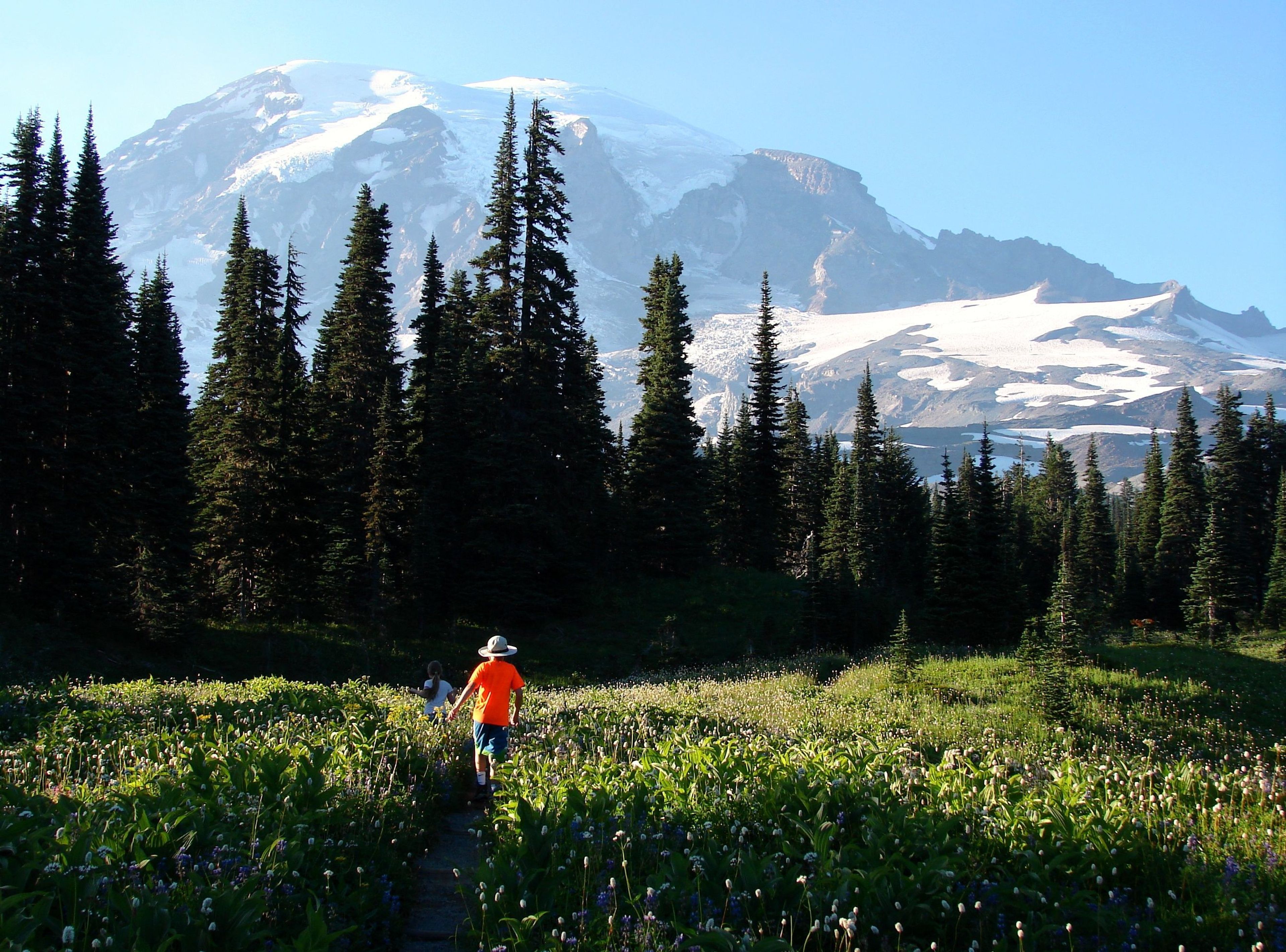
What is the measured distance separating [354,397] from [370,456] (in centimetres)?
299

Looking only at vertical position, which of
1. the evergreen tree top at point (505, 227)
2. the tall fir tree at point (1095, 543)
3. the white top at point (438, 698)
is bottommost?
the tall fir tree at point (1095, 543)

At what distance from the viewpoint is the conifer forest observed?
5.44 meters

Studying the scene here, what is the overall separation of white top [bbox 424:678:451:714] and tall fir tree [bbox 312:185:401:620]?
20664 millimetres

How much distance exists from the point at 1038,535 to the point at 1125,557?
886 cm

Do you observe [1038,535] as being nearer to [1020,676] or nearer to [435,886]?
[1020,676]

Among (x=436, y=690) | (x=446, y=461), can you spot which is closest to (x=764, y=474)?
(x=446, y=461)

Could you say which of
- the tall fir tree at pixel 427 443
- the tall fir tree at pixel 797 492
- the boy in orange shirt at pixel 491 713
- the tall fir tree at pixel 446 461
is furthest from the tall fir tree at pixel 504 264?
the tall fir tree at pixel 797 492

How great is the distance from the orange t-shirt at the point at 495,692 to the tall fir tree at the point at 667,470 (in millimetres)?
33475

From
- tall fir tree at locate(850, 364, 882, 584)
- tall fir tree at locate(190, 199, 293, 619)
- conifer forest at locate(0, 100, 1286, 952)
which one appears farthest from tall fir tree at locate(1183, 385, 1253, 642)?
tall fir tree at locate(190, 199, 293, 619)

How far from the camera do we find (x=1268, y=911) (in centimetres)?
532

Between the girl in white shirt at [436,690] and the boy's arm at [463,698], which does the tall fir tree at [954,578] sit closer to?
the girl in white shirt at [436,690]

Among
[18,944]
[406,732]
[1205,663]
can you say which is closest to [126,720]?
[406,732]

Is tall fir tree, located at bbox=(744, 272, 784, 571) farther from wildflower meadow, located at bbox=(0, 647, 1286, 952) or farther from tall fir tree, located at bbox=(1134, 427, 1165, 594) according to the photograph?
wildflower meadow, located at bbox=(0, 647, 1286, 952)

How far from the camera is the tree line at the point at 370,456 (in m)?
27.6
